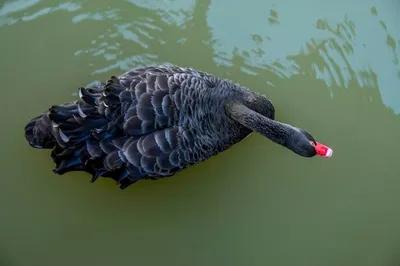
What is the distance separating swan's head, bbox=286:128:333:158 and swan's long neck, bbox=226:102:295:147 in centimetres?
4

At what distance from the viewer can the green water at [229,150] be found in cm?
425

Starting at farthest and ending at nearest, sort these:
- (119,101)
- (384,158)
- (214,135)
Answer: (384,158)
(214,135)
(119,101)

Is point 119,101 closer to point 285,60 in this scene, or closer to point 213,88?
point 213,88

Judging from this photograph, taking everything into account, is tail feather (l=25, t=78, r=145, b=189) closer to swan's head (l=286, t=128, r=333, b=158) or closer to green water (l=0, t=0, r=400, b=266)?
green water (l=0, t=0, r=400, b=266)

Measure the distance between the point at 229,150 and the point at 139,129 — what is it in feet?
3.70

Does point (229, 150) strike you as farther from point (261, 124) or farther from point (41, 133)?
point (41, 133)

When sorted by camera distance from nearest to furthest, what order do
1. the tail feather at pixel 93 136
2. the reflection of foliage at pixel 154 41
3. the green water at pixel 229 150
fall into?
the tail feather at pixel 93 136 < the green water at pixel 229 150 < the reflection of foliage at pixel 154 41

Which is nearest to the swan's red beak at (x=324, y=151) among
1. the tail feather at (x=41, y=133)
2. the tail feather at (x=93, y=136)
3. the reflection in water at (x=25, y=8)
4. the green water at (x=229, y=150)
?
the green water at (x=229, y=150)

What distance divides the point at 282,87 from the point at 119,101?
68.4 inches

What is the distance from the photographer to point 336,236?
175 inches

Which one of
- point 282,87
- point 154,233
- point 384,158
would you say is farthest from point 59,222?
point 384,158

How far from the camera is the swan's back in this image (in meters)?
3.66

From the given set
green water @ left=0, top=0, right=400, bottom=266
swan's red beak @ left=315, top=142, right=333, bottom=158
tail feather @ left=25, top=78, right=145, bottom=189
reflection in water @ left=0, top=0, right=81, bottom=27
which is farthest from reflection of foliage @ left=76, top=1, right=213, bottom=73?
swan's red beak @ left=315, top=142, right=333, bottom=158

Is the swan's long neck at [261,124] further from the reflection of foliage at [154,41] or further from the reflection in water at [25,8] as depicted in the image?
the reflection in water at [25,8]
